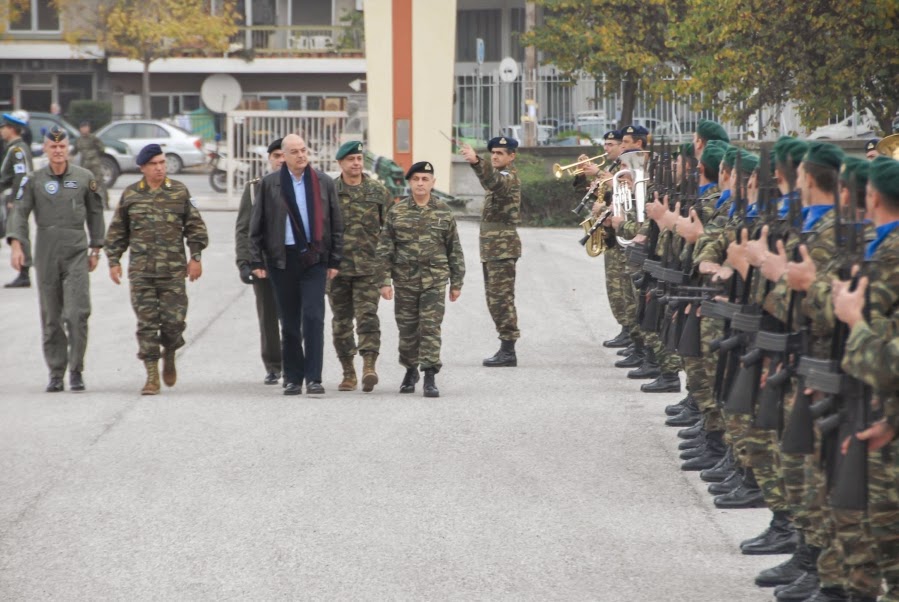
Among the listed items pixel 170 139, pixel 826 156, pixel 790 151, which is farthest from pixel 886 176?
pixel 170 139

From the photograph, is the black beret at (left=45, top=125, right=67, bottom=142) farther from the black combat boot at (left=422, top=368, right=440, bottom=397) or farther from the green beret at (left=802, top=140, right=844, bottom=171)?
the green beret at (left=802, top=140, right=844, bottom=171)

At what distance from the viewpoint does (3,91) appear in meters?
56.0

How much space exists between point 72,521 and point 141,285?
406cm

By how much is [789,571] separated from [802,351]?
1.02 m

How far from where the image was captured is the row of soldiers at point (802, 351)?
534 cm

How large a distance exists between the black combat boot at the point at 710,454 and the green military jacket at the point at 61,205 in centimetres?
538

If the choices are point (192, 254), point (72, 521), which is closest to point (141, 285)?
point (192, 254)

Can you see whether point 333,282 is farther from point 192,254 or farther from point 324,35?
point 324,35

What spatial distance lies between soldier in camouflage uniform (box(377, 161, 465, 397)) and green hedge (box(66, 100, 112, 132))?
41.4m

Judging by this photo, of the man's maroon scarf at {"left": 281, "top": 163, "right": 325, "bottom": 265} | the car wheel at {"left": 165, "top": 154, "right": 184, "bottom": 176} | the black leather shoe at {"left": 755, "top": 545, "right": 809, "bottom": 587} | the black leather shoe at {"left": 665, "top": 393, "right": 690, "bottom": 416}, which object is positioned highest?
the man's maroon scarf at {"left": 281, "top": 163, "right": 325, "bottom": 265}

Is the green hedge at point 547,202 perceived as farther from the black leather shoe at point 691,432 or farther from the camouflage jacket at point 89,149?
the black leather shoe at point 691,432

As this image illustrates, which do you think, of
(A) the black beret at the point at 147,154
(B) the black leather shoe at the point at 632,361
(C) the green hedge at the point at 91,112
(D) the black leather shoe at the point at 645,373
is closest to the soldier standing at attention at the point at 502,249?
(B) the black leather shoe at the point at 632,361

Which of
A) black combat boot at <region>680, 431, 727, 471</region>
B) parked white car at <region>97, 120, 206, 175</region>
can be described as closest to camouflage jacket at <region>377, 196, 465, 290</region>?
black combat boot at <region>680, 431, 727, 471</region>

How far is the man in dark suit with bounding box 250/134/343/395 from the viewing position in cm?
1145
